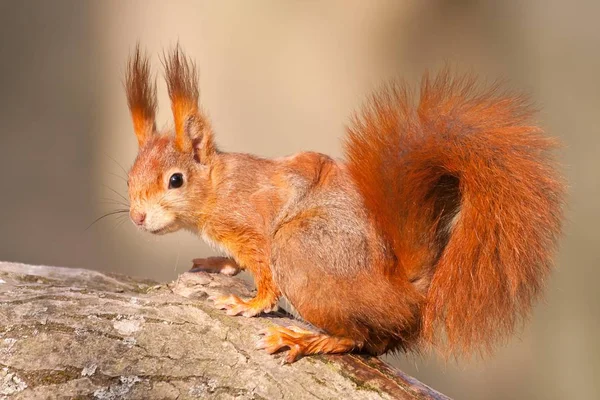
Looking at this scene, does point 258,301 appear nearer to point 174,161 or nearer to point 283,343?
point 283,343

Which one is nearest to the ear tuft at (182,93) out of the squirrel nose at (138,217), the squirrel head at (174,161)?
the squirrel head at (174,161)

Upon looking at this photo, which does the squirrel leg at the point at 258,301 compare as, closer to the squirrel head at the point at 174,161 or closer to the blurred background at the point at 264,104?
the squirrel head at the point at 174,161

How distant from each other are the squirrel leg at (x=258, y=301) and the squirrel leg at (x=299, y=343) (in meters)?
0.08

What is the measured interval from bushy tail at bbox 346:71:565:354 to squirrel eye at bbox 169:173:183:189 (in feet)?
1.20

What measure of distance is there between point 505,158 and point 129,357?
71 centimetres

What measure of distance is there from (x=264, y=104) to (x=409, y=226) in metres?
1.50

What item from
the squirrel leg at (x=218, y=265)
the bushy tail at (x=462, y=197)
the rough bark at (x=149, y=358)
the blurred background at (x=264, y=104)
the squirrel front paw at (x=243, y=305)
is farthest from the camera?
the blurred background at (x=264, y=104)

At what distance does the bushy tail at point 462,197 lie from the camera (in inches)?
48.9

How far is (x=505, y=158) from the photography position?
4.16 ft

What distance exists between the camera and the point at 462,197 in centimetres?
129

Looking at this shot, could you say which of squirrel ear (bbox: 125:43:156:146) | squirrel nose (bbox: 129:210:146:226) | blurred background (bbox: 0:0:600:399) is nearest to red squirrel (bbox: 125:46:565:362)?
squirrel nose (bbox: 129:210:146:226)

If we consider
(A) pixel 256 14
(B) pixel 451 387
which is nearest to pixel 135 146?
(A) pixel 256 14

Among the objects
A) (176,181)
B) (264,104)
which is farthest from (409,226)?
(264,104)

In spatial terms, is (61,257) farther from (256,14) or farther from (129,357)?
(129,357)
